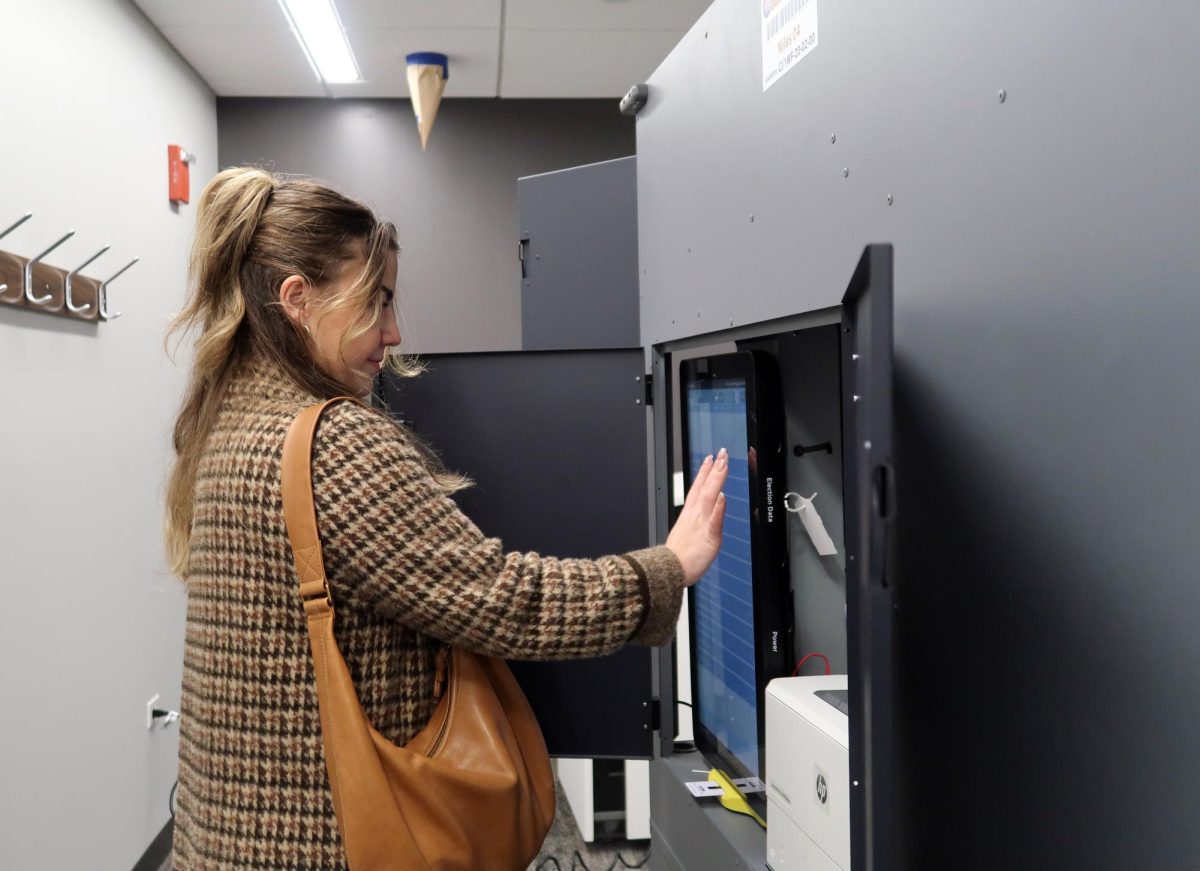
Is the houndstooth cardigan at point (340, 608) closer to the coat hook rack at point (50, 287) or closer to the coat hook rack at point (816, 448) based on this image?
the coat hook rack at point (816, 448)

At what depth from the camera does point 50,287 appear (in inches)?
88.4

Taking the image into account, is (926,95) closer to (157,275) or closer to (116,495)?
(116,495)

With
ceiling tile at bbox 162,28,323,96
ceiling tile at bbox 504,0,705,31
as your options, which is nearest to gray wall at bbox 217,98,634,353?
ceiling tile at bbox 162,28,323,96

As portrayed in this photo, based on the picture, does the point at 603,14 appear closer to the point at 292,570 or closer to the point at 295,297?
the point at 295,297

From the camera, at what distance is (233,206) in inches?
42.6

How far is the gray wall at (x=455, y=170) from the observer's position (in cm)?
394

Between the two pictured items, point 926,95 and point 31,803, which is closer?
point 926,95

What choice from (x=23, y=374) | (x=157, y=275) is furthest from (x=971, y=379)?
(x=157, y=275)

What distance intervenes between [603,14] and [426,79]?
70 cm

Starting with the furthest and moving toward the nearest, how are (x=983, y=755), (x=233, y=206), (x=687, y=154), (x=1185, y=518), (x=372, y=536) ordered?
(x=687, y=154) → (x=233, y=206) → (x=372, y=536) → (x=983, y=755) → (x=1185, y=518)

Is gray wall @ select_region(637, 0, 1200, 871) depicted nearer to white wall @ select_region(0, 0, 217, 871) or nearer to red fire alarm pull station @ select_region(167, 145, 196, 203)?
white wall @ select_region(0, 0, 217, 871)

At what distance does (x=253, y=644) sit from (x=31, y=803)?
4.91 feet

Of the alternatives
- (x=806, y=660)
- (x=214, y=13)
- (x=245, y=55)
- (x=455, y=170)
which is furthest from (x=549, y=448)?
(x=455, y=170)

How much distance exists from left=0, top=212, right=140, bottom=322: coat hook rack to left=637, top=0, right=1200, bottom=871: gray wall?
1599 millimetres
